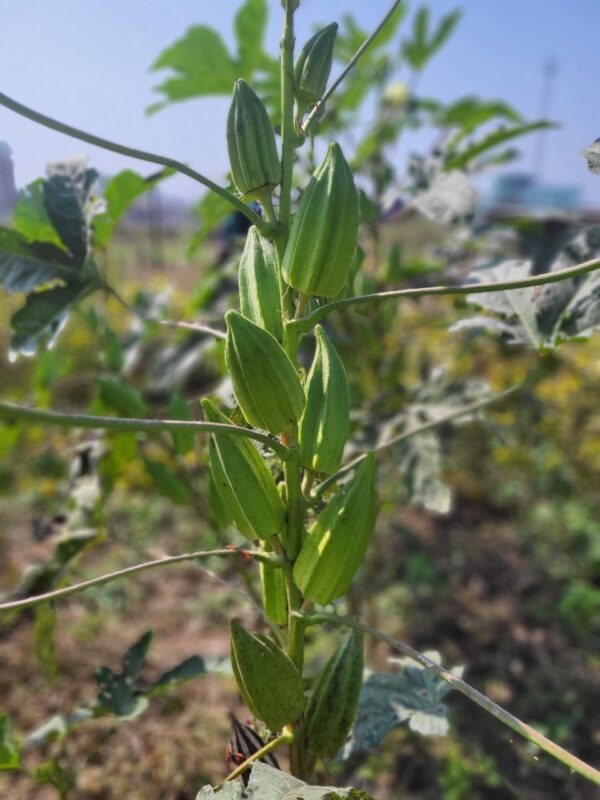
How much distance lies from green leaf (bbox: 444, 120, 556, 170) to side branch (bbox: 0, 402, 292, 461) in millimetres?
1051

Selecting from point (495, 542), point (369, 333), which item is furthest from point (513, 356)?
point (369, 333)

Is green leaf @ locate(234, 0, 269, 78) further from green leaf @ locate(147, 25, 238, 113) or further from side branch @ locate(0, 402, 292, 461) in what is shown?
side branch @ locate(0, 402, 292, 461)

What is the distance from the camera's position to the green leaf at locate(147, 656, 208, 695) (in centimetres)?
95

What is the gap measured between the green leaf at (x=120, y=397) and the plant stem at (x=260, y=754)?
75 centimetres

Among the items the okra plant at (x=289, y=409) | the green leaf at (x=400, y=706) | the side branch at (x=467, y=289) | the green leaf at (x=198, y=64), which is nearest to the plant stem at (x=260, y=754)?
the okra plant at (x=289, y=409)

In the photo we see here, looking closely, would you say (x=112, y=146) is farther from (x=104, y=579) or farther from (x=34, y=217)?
(x=34, y=217)

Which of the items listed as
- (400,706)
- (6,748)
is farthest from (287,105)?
Answer: (6,748)

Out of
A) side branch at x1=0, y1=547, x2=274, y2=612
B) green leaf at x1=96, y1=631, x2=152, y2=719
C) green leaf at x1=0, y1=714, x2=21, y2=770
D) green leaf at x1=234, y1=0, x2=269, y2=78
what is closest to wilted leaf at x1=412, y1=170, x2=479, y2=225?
green leaf at x1=234, y1=0, x2=269, y2=78

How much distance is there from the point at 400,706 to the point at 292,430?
461 mm

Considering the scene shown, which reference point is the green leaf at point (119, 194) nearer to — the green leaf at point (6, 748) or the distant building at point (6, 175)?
the distant building at point (6, 175)

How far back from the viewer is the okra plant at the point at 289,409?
0.62 metres

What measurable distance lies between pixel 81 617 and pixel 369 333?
1577mm

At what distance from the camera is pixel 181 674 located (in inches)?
37.7

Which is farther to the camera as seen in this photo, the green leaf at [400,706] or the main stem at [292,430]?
the green leaf at [400,706]
